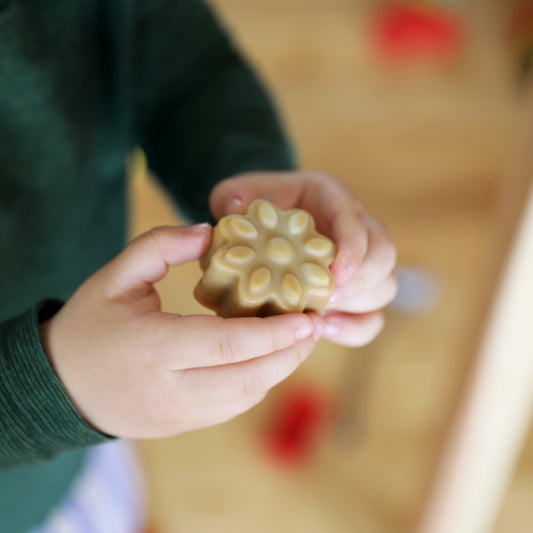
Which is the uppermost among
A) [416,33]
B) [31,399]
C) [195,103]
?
[416,33]

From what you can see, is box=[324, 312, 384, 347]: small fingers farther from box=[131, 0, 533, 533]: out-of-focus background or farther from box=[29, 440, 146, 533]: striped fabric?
box=[29, 440, 146, 533]: striped fabric

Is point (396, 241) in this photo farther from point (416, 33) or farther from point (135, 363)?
point (135, 363)

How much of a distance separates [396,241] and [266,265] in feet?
2.98

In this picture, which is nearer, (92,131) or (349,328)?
(349,328)

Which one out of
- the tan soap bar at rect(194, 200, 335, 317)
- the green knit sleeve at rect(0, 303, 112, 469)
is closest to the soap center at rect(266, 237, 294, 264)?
the tan soap bar at rect(194, 200, 335, 317)

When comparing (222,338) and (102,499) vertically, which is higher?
(222,338)

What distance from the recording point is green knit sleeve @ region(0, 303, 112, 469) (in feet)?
1.00

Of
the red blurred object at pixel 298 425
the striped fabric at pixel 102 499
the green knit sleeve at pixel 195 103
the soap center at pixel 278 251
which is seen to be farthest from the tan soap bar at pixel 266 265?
the red blurred object at pixel 298 425

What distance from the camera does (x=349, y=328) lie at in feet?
1.23

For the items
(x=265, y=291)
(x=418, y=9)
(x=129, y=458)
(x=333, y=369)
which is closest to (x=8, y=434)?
(x=265, y=291)

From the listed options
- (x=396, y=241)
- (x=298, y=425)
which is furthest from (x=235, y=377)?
(x=396, y=241)

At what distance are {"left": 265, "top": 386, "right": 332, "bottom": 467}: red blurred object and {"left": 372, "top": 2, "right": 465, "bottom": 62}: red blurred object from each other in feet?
2.81

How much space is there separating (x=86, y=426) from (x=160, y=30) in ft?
1.09

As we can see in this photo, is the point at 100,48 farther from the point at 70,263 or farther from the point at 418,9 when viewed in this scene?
the point at 418,9
